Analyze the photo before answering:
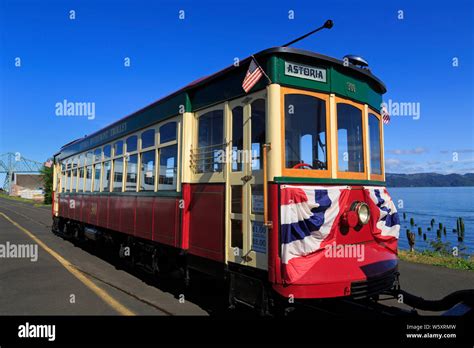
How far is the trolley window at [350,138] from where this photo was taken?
4695mm

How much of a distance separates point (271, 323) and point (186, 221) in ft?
6.91

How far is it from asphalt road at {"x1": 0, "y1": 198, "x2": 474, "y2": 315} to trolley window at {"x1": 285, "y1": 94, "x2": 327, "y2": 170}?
2.39 m

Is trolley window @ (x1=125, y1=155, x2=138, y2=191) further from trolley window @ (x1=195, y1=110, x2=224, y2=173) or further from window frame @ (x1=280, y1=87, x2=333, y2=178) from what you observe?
window frame @ (x1=280, y1=87, x2=333, y2=178)

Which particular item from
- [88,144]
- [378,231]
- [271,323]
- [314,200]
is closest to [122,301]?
[271,323]

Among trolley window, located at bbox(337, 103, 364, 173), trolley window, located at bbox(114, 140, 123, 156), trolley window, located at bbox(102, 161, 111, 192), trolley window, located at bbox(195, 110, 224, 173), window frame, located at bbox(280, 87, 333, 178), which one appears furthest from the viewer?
trolley window, located at bbox(102, 161, 111, 192)

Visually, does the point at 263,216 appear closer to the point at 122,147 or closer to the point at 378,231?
the point at 378,231

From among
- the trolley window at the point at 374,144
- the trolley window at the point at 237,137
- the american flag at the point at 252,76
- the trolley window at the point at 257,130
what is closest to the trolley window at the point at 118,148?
the trolley window at the point at 237,137

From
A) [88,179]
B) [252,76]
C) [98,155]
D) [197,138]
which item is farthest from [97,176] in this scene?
[252,76]

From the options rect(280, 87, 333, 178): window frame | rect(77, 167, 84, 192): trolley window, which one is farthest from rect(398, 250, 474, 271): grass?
rect(77, 167, 84, 192): trolley window

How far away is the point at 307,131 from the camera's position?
461cm

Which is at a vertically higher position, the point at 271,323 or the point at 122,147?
the point at 122,147

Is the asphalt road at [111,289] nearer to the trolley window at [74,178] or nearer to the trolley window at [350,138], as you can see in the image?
the trolley window at [350,138]

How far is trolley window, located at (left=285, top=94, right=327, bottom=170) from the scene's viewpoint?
174 inches

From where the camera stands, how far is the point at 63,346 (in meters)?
4.11
